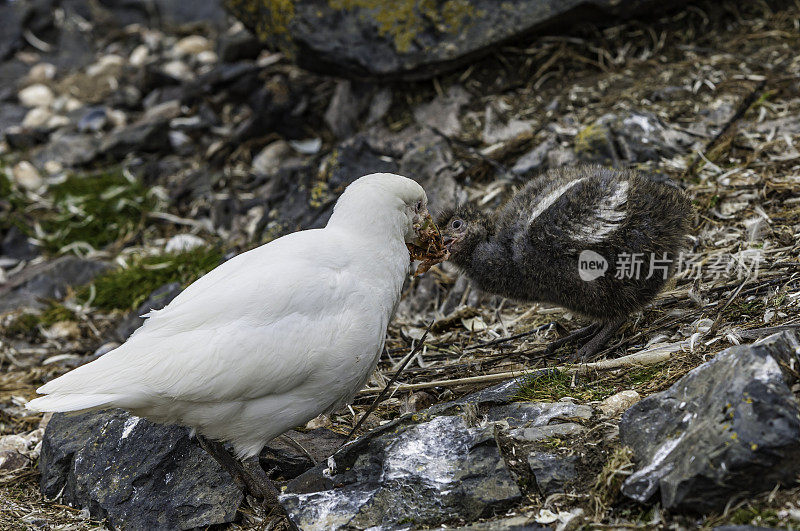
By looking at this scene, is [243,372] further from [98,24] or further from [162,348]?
[98,24]

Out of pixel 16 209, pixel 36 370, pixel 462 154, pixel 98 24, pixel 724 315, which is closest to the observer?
pixel 724 315

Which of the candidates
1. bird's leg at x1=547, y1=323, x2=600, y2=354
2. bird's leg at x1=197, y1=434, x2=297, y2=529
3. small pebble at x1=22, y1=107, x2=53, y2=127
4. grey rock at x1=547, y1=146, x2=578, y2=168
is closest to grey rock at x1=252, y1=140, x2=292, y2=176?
grey rock at x1=547, y1=146, x2=578, y2=168

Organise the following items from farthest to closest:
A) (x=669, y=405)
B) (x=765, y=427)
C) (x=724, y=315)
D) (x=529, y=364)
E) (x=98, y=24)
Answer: (x=98, y=24)
(x=529, y=364)
(x=724, y=315)
(x=669, y=405)
(x=765, y=427)

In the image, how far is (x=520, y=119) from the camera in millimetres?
6453

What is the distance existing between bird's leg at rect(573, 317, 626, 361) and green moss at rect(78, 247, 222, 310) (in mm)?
3186

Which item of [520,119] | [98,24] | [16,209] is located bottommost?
[16,209]

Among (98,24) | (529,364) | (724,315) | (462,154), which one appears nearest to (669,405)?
(724,315)

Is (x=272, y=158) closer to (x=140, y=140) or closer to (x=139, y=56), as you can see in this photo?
(x=140, y=140)

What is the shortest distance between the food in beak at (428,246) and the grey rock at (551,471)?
1.60 m

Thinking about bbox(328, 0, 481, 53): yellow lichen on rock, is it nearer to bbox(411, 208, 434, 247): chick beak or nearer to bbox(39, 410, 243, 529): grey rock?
bbox(411, 208, 434, 247): chick beak

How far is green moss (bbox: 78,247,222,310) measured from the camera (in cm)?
658

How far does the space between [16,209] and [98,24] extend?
4.23m

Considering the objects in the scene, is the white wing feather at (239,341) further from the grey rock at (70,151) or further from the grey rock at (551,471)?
the grey rock at (70,151)

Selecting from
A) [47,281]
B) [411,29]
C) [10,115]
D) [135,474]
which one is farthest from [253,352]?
[10,115]
